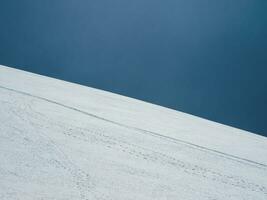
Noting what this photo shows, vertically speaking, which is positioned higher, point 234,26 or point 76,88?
point 234,26

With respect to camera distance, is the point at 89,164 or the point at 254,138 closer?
the point at 89,164

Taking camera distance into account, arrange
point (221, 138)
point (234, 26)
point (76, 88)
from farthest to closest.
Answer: point (234, 26)
point (76, 88)
point (221, 138)

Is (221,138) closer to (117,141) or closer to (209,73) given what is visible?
(117,141)

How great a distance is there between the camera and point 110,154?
0.98 m

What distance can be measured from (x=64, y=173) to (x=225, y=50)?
2.19 metres

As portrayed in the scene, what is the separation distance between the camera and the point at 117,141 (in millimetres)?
1097

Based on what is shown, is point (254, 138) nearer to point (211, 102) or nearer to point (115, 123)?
point (115, 123)

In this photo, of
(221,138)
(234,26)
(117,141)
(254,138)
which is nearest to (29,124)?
(117,141)

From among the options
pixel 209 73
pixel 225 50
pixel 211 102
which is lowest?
pixel 211 102

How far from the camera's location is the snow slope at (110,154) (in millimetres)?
775

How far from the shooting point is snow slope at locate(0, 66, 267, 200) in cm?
78

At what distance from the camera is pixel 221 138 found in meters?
1.51

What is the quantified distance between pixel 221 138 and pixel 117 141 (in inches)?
23.7

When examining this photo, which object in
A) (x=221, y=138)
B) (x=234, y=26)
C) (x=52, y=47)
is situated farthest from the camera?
(x=52, y=47)
